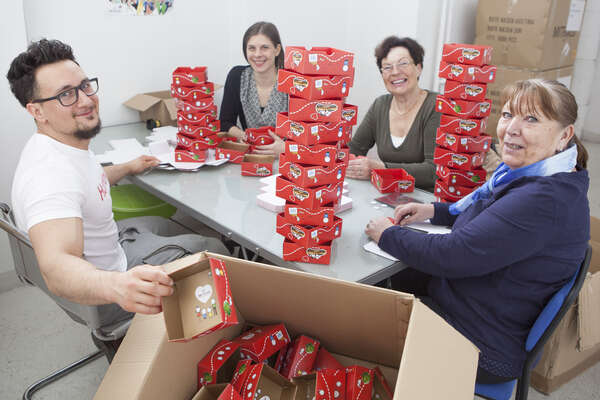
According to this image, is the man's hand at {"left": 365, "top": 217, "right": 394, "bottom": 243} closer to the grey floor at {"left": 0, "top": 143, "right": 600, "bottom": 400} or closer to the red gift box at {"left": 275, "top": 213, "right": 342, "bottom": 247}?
the red gift box at {"left": 275, "top": 213, "right": 342, "bottom": 247}

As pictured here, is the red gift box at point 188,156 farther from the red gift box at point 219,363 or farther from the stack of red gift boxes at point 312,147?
the red gift box at point 219,363

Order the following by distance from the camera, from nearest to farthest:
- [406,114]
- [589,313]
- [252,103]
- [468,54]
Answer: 1. [589,313]
2. [468,54]
3. [406,114]
4. [252,103]

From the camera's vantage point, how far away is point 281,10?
3.75m

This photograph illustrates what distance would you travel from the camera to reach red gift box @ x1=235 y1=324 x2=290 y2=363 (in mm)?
1139

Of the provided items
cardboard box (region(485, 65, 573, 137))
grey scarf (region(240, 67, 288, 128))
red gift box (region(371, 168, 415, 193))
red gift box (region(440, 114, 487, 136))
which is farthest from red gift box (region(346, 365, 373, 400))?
cardboard box (region(485, 65, 573, 137))

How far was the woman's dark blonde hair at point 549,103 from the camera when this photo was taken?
1.36 m

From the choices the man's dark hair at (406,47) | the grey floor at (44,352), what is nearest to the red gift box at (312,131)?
the man's dark hair at (406,47)

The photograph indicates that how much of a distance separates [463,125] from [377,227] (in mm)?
652

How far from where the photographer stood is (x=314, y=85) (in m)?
1.36

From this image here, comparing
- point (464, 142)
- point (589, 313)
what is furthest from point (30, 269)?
point (589, 313)

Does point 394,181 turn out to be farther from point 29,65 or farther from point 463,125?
point 29,65

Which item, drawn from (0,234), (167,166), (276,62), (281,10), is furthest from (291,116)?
(281,10)

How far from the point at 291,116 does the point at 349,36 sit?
2859 millimetres

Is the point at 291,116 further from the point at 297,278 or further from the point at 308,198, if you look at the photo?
the point at 297,278
